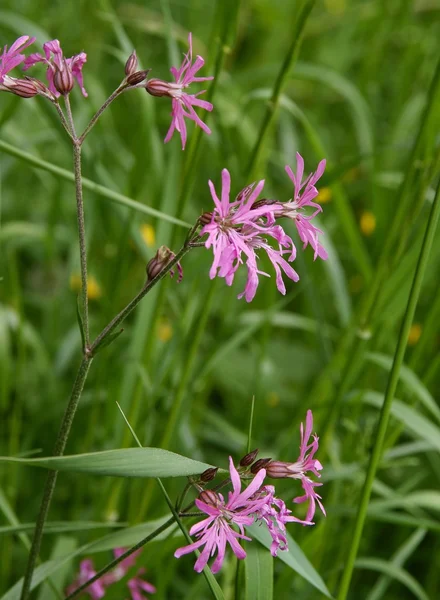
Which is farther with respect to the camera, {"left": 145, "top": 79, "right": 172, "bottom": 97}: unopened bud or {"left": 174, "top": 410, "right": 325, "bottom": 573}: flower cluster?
{"left": 145, "top": 79, "right": 172, "bottom": 97}: unopened bud

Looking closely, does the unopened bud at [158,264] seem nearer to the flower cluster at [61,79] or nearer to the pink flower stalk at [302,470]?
the flower cluster at [61,79]

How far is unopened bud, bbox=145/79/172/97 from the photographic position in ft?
2.81

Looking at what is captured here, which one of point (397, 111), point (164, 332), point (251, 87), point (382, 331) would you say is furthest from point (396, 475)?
point (251, 87)

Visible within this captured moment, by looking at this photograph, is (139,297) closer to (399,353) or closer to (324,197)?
(399,353)

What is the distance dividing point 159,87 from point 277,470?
17.1 inches

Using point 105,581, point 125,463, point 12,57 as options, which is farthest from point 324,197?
point 125,463

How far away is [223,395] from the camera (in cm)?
221

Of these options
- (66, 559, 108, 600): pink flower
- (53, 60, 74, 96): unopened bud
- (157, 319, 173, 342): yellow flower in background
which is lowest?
(66, 559, 108, 600): pink flower

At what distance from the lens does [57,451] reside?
844 mm

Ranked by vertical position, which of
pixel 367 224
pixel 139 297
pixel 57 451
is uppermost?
pixel 367 224

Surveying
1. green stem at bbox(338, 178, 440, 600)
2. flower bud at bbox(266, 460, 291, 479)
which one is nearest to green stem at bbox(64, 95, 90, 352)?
flower bud at bbox(266, 460, 291, 479)

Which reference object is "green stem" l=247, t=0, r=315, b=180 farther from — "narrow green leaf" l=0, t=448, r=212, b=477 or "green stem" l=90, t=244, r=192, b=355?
"narrow green leaf" l=0, t=448, r=212, b=477

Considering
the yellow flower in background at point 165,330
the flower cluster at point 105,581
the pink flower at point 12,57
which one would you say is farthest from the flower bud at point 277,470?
→ the yellow flower in background at point 165,330

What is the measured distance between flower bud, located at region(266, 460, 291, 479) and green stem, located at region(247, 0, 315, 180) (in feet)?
1.85
